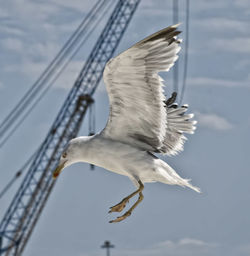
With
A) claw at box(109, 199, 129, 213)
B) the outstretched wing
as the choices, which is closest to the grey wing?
the outstretched wing

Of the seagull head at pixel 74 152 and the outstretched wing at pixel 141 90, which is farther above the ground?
the outstretched wing at pixel 141 90

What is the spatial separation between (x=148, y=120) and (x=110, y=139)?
0.56 m

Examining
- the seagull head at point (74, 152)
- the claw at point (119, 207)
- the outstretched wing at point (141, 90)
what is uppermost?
the outstretched wing at point (141, 90)

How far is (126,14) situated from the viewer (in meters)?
42.6

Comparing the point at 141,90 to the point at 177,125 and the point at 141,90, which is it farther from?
the point at 177,125

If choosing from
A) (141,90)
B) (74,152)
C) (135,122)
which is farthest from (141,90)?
(74,152)

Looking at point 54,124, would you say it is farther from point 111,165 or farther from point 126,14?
point 111,165

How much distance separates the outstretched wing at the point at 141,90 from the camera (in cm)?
782

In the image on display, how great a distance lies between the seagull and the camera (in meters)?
7.85

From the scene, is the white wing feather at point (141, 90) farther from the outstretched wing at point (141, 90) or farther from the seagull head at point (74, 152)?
the seagull head at point (74, 152)

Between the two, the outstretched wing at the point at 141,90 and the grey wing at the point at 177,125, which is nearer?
the outstretched wing at the point at 141,90

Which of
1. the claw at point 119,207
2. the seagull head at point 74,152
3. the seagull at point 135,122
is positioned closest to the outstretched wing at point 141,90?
the seagull at point 135,122

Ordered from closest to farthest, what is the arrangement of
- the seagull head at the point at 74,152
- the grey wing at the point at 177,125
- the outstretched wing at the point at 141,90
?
the outstretched wing at the point at 141,90, the seagull head at the point at 74,152, the grey wing at the point at 177,125

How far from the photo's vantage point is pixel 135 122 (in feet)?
28.1
